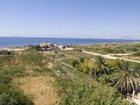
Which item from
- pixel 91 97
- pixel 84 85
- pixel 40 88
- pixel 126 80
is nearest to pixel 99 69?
pixel 126 80

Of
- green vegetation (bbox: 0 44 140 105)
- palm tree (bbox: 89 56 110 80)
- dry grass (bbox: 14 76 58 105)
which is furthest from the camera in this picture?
palm tree (bbox: 89 56 110 80)

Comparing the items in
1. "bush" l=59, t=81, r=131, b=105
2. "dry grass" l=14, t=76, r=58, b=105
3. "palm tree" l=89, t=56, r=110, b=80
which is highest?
"bush" l=59, t=81, r=131, b=105

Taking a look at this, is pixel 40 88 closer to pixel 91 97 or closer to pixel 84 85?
pixel 84 85

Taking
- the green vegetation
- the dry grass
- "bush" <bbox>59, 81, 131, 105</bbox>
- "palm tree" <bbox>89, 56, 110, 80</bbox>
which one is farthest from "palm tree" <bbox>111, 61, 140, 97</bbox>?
"bush" <bbox>59, 81, 131, 105</bbox>

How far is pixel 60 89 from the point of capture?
50500mm

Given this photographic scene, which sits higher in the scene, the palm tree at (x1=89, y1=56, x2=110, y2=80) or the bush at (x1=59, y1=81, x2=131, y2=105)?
the bush at (x1=59, y1=81, x2=131, y2=105)

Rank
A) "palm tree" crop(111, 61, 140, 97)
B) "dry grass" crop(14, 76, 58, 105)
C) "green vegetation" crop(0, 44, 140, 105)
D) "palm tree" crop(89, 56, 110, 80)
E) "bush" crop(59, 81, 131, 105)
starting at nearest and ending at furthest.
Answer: "bush" crop(59, 81, 131, 105) < "green vegetation" crop(0, 44, 140, 105) < "dry grass" crop(14, 76, 58, 105) < "palm tree" crop(111, 61, 140, 97) < "palm tree" crop(89, 56, 110, 80)

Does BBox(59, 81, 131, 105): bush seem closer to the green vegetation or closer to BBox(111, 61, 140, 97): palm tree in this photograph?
the green vegetation

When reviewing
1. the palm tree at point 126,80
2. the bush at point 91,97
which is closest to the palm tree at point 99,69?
the palm tree at point 126,80

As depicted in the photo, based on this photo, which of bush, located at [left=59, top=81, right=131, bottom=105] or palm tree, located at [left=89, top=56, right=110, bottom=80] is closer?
bush, located at [left=59, top=81, right=131, bottom=105]

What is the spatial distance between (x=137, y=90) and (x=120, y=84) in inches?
165

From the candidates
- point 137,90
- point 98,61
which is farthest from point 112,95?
point 98,61

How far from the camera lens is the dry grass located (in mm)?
46156

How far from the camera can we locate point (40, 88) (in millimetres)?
54812
